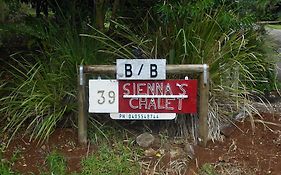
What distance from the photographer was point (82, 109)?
15.3 ft

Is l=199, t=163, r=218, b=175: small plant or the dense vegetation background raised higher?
the dense vegetation background

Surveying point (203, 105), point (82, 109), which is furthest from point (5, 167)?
point (203, 105)

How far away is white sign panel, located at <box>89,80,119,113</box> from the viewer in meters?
4.63

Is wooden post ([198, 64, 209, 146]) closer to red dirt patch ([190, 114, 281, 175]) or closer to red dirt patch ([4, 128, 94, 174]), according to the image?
red dirt patch ([190, 114, 281, 175])

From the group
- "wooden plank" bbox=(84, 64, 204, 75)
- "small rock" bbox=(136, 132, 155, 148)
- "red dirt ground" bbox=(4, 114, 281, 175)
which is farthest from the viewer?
"small rock" bbox=(136, 132, 155, 148)

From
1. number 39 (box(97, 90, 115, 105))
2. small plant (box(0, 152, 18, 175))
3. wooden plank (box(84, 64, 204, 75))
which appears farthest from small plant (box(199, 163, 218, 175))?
small plant (box(0, 152, 18, 175))

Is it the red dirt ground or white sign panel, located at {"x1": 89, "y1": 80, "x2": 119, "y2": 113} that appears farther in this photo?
white sign panel, located at {"x1": 89, "y1": 80, "x2": 119, "y2": 113}

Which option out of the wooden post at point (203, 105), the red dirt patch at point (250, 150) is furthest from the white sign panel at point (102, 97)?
the red dirt patch at point (250, 150)

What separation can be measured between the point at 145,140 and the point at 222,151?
2.22ft

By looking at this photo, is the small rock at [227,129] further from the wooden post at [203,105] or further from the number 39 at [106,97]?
the number 39 at [106,97]

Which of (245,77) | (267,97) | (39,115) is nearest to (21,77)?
(39,115)

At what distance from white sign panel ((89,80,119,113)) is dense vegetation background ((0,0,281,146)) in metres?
0.31

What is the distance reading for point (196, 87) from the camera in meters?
4.64

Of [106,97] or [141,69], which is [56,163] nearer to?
[106,97]
